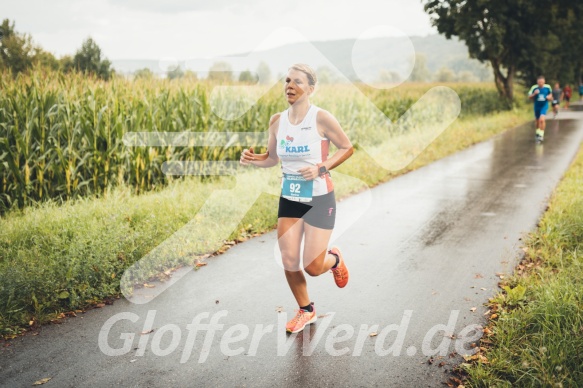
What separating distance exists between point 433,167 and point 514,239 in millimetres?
6100

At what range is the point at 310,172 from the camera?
380 centimetres

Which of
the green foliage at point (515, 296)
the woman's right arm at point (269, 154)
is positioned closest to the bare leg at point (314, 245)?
the woman's right arm at point (269, 154)

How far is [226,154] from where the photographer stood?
10.9m

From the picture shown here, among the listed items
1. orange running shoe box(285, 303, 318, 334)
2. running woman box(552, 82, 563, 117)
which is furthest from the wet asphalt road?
running woman box(552, 82, 563, 117)

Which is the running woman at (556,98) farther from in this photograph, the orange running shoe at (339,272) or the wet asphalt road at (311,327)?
the orange running shoe at (339,272)

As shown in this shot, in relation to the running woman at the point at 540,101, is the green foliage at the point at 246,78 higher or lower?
higher

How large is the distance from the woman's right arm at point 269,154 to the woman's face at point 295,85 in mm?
373

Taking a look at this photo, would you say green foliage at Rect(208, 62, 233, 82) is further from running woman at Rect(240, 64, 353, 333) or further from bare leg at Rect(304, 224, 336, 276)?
bare leg at Rect(304, 224, 336, 276)

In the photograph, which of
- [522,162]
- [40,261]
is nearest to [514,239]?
[40,261]

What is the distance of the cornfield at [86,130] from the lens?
7.54 meters

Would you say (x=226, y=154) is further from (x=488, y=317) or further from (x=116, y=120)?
(x=488, y=317)

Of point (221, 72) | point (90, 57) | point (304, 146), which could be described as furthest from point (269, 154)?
point (90, 57)

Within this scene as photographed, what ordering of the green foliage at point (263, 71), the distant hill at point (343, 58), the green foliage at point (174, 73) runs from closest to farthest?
the distant hill at point (343, 58)
the green foliage at point (263, 71)
the green foliage at point (174, 73)

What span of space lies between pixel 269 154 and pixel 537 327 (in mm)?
2618
